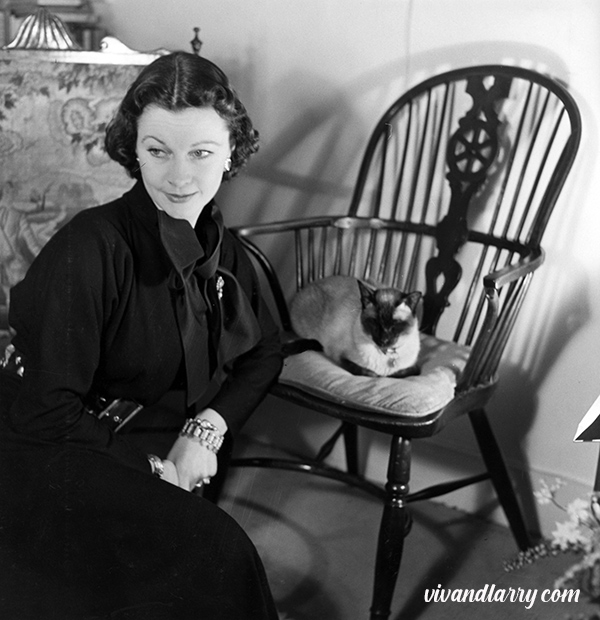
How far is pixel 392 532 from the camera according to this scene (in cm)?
154

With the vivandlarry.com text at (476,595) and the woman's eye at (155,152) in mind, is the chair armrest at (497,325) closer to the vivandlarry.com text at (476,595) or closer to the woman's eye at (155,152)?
the vivandlarry.com text at (476,595)

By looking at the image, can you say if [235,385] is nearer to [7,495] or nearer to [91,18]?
[7,495]

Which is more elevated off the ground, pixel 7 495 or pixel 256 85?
pixel 256 85

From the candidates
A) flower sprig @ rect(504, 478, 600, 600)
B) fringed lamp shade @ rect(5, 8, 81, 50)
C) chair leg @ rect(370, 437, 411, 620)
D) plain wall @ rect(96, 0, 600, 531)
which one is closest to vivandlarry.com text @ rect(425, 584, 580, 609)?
chair leg @ rect(370, 437, 411, 620)

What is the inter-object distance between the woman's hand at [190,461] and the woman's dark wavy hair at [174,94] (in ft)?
1.49

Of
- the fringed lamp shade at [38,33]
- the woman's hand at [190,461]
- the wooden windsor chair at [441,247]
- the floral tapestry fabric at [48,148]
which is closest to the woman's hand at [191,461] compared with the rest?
the woman's hand at [190,461]

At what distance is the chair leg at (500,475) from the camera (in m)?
1.81

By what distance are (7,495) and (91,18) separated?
5.48 feet

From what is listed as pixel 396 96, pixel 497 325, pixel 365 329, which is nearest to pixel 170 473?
pixel 365 329

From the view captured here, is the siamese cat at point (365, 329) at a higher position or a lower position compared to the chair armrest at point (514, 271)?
lower

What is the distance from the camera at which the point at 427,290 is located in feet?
6.50

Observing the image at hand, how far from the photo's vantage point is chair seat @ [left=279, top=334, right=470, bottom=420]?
1533 mm

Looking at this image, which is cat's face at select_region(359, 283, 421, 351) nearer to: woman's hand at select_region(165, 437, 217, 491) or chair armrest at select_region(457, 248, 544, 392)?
chair armrest at select_region(457, 248, 544, 392)

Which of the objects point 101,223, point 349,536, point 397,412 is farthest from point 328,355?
point 101,223
